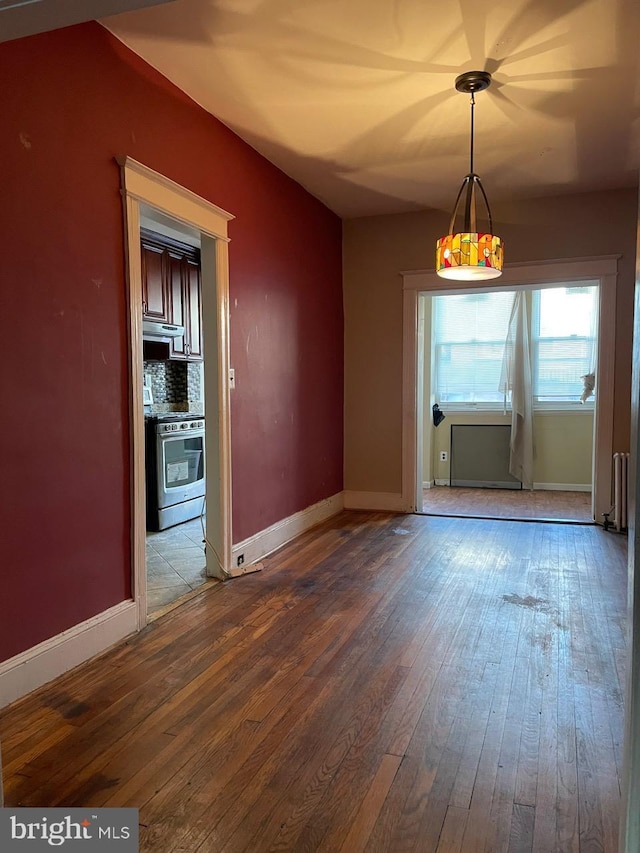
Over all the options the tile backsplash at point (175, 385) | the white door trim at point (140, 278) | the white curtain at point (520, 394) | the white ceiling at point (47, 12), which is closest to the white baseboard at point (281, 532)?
the white door trim at point (140, 278)

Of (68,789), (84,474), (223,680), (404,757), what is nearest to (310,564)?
(223,680)

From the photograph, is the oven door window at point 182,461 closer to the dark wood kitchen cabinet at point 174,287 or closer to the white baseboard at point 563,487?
the dark wood kitchen cabinet at point 174,287

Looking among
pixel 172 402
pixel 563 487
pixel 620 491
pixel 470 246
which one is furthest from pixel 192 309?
pixel 563 487

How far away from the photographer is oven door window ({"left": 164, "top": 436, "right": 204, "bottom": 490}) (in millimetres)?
4785

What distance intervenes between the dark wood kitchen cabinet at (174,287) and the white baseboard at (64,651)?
9.47 ft

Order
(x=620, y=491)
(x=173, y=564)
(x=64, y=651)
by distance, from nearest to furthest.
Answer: (x=64, y=651) < (x=173, y=564) < (x=620, y=491)

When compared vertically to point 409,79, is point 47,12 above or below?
below

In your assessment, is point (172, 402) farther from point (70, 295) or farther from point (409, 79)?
point (409, 79)

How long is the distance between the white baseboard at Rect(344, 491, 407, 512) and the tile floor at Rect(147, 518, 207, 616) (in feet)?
4.78

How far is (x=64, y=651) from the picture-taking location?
7.55 ft

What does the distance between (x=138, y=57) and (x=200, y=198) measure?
2.24 ft

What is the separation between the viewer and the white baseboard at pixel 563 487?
261 inches

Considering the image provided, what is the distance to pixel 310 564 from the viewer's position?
148 inches

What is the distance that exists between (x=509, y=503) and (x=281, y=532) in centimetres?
276
